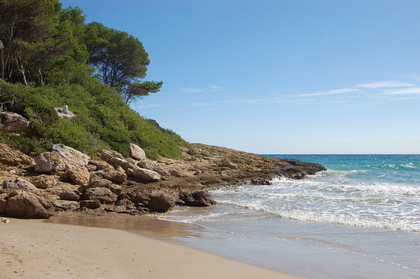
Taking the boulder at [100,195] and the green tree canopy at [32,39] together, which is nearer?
the boulder at [100,195]

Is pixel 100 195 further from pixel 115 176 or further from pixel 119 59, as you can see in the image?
pixel 119 59

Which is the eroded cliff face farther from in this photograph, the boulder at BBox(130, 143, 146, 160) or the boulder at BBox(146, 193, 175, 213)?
the boulder at BBox(130, 143, 146, 160)

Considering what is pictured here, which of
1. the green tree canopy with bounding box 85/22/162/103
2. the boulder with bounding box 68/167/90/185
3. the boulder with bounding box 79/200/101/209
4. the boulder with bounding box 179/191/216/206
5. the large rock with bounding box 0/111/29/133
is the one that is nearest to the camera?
the boulder with bounding box 79/200/101/209

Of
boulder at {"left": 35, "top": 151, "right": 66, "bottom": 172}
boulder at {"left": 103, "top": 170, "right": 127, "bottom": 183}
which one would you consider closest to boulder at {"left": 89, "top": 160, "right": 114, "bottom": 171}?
boulder at {"left": 103, "top": 170, "right": 127, "bottom": 183}

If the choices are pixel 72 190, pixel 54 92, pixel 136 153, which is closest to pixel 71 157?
pixel 72 190

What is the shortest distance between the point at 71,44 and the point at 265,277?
2200cm

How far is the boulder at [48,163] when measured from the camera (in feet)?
42.1

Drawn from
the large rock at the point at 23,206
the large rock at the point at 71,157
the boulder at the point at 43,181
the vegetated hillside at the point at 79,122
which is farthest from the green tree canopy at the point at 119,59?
the large rock at the point at 23,206

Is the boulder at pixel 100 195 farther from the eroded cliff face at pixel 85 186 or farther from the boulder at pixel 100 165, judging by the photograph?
the boulder at pixel 100 165

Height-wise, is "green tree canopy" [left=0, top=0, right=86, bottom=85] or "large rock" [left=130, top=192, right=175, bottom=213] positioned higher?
"green tree canopy" [left=0, top=0, right=86, bottom=85]

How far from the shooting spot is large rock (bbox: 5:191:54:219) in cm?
848

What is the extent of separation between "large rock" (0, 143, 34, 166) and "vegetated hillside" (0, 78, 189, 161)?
50 centimetres

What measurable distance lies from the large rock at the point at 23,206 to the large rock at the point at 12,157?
5.11m

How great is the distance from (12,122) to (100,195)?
6818mm
